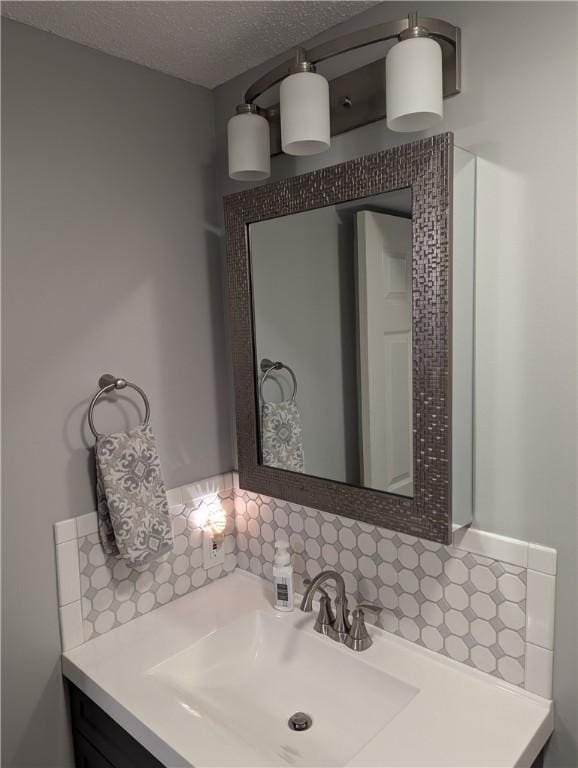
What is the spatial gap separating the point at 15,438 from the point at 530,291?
3.66 feet

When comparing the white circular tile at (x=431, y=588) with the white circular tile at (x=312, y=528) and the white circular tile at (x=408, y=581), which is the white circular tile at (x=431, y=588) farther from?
the white circular tile at (x=312, y=528)

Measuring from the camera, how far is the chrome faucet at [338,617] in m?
1.34

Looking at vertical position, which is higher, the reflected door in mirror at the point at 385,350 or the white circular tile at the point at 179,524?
the reflected door in mirror at the point at 385,350

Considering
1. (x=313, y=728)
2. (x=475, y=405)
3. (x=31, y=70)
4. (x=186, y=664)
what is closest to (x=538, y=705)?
(x=313, y=728)

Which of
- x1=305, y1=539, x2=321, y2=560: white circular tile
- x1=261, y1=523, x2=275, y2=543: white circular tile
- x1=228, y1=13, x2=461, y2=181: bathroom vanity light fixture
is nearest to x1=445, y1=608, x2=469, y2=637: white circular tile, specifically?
x1=305, y1=539, x2=321, y2=560: white circular tile

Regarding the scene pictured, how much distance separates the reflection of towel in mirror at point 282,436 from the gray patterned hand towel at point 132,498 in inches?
11.1

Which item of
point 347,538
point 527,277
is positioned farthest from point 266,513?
point 527,277

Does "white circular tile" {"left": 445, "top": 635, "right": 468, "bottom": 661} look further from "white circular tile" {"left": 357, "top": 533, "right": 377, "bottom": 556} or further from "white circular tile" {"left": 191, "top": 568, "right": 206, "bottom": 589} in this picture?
"white circular tile" {"left": 191, "top": 568, "right": 206, "bottom": 589}

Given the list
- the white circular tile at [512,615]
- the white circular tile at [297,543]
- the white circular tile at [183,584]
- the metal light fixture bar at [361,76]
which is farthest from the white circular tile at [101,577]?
the metal light fixture bar at [361,76]

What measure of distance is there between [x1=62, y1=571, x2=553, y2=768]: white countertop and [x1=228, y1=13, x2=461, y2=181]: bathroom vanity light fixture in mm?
1131

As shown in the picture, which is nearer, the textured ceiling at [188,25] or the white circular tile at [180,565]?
the textured ceiling at [188,25]

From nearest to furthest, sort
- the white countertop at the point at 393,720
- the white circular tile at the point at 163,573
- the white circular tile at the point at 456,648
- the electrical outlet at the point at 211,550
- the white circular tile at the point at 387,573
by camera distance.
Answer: the white countertop at the point at 393,720 < the white circular tile at the point at 456,648 < the white circular tile at the point at 387,573 < the white circular tile at the point at 163,573 < the electrical outlet at the point at 211,550

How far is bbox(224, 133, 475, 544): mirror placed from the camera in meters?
1.13

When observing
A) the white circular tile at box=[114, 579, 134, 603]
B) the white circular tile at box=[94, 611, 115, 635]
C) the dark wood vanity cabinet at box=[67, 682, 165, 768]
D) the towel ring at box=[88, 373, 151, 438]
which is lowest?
the dark wood vanity cabinet at box=[67, 682, 165, 768]
